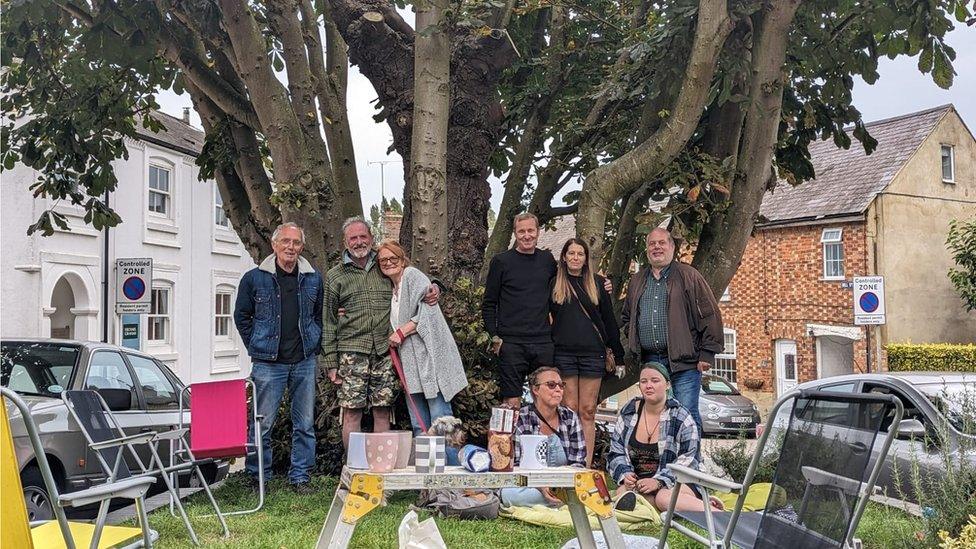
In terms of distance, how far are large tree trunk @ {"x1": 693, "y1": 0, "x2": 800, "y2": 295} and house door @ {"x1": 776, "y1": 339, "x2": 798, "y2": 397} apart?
19856 millimetres

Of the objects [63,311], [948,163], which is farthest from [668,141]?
[948,163]

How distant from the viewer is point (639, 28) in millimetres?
10211

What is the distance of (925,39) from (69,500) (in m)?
6.99

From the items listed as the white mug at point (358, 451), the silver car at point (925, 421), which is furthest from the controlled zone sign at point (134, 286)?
the white mug at point (358, 451)

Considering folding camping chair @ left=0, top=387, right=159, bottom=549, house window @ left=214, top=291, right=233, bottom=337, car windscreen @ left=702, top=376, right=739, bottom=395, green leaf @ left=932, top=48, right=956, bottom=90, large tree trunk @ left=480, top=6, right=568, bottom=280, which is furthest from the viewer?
house window @ left=214, top=291, right=233, bottom=337

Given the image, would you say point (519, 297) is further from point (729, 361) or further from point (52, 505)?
point (729, 361)

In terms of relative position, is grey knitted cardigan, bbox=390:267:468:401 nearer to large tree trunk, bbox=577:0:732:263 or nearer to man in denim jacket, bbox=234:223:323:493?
man in denim jacket, bbox=234:223:323:493

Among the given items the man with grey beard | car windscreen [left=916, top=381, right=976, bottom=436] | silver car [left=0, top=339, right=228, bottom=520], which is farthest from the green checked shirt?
car windscreen [left=916, top=381, right=976, bottom=436]

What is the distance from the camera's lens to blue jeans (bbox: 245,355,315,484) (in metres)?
7.27

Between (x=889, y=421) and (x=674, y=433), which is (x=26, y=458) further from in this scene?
(x=889, y=421)

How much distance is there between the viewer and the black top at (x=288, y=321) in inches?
285

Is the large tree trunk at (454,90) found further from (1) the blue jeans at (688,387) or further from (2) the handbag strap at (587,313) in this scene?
(1) the blue jeans at (688,387)

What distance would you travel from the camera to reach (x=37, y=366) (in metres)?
7.24

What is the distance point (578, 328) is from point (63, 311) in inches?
690
